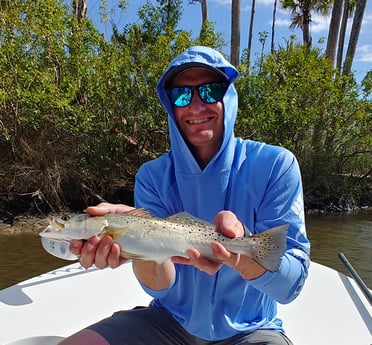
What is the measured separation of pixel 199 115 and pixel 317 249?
9.24 metres

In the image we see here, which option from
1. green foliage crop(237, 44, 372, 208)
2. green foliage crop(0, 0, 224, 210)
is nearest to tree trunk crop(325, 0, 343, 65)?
green foliage crop(237, 44, 372, 208)

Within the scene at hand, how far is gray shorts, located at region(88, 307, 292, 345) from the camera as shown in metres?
2.18

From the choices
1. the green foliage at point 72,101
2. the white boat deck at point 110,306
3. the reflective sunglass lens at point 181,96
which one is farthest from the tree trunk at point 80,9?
the reflective sunglass lens at point 181,96

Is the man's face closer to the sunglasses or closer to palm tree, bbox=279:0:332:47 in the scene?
the sunglasses

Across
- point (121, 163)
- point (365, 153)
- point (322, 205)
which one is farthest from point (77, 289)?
point (365, 153)

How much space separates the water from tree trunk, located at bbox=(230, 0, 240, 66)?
630 centimetres

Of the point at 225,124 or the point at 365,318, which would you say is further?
the point at 365,318

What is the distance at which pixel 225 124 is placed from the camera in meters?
2.30

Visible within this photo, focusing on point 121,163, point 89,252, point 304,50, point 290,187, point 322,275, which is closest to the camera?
point 89,252

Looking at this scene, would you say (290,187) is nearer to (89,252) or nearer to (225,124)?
(225,124)

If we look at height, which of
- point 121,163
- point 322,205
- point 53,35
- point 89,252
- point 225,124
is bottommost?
point 322,205

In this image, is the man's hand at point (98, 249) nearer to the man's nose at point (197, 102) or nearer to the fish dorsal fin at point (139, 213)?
the fish dorsal fin at point (139, 213)

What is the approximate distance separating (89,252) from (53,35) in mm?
10782

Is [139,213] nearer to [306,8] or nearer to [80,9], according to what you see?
[80,9]
